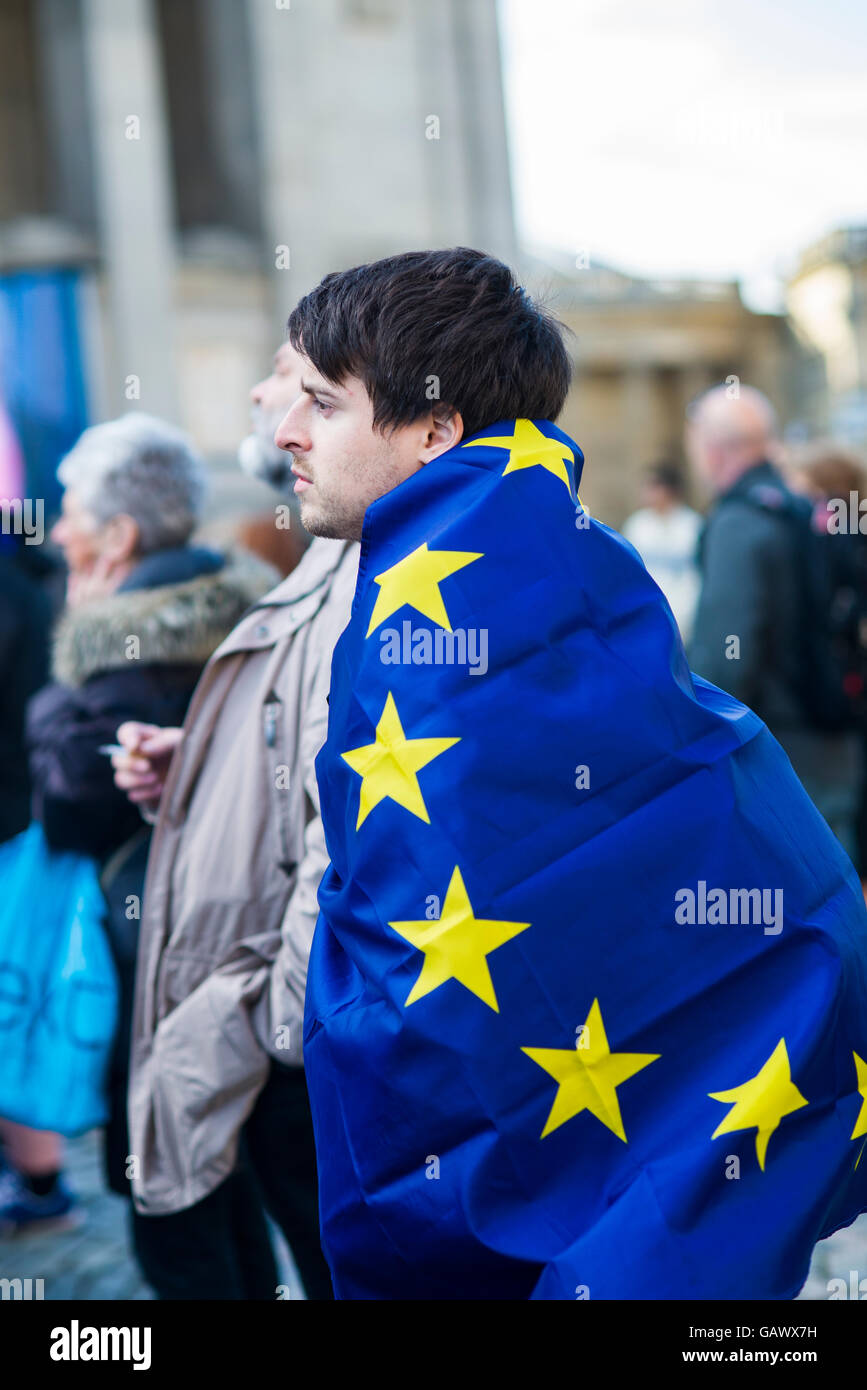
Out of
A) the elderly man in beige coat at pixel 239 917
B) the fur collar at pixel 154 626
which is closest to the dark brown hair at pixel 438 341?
the elderly man in beige coat at pixel 239 917

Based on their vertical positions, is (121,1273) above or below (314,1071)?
below

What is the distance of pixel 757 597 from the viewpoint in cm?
459

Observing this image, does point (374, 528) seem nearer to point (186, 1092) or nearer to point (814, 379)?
point (186, 1092)

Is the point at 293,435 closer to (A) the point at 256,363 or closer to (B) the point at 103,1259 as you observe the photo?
(B) the point at 103,1259

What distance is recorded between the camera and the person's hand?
2.91 metres

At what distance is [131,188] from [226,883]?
61.2 ft

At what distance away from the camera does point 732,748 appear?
1.68 m

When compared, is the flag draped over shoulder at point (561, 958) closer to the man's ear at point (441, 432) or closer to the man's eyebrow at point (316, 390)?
the man's ear at point (441, 432)

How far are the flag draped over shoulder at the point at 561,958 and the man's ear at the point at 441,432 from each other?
104mm

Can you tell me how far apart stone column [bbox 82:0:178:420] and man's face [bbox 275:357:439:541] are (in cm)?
1784

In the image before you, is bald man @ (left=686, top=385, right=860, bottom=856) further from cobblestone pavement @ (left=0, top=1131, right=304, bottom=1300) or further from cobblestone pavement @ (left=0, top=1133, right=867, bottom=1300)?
cobblestone pavement @ (left=0, top=1131, right=304, bottom=1300)

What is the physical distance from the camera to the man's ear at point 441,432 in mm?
1797
